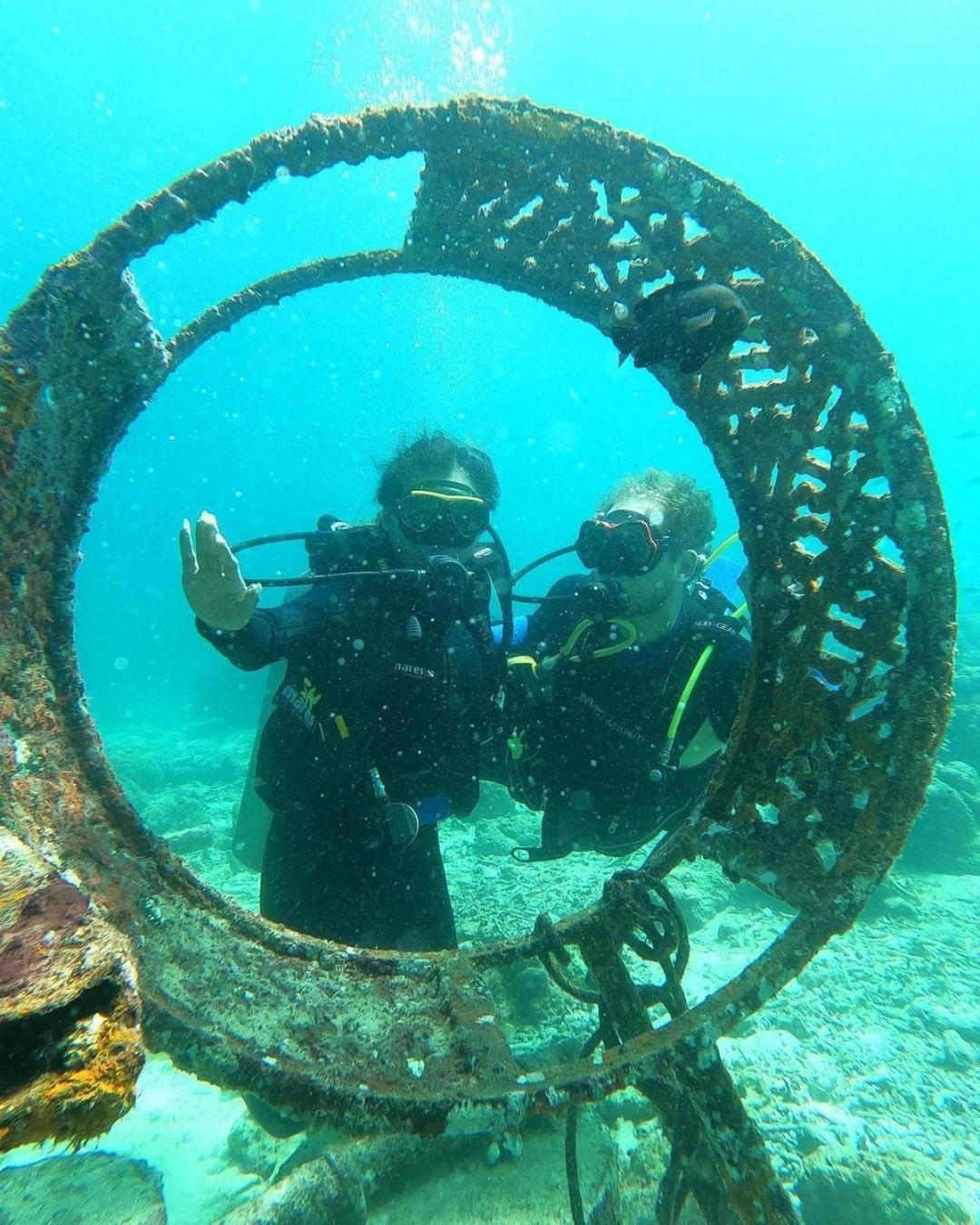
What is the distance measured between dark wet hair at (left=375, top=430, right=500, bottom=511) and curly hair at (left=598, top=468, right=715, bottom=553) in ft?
3.03

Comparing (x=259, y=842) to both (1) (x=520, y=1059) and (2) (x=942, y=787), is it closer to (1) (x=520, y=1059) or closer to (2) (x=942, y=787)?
(1) (x=520, y=1059)

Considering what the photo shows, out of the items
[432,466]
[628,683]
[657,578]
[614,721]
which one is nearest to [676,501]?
[657,578]

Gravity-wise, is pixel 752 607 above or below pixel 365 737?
above

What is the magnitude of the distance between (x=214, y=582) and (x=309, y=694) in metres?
1.08

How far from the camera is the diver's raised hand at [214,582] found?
2697mm

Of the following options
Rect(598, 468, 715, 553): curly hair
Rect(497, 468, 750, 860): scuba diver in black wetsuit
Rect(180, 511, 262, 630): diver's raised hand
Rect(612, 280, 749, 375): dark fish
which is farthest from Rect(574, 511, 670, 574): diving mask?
Rect(180, 511, 262, 630): diver's raised hand

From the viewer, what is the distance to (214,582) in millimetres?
2834

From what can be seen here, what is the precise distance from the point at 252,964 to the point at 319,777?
4.48 feet

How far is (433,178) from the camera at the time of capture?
8.84ft

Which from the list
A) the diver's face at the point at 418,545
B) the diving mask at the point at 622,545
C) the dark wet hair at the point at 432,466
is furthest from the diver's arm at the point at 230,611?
the diving mask at the point at 622,545

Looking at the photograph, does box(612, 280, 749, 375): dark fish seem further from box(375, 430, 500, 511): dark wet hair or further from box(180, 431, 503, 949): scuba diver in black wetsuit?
box(375, 430, 500, 511): dark wet hair

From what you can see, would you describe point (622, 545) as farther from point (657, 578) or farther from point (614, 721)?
point (614, 721)

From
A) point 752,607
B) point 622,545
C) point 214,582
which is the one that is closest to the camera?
point 752,607

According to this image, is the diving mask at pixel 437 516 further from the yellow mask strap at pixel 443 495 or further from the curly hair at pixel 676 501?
the curly hair at pixel 676 501
